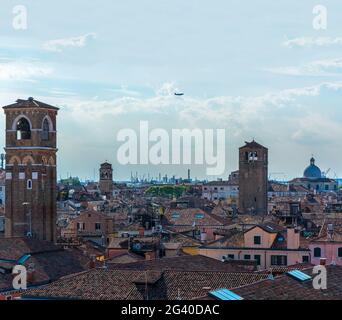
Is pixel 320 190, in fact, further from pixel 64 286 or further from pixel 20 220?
pixel 64 286

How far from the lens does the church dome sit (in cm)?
14911

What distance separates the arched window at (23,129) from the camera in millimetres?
39969

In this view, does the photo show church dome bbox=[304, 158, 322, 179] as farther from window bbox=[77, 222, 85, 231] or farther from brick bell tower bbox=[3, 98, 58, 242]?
brick bell tower bbox=[3, 98, 58, 242]

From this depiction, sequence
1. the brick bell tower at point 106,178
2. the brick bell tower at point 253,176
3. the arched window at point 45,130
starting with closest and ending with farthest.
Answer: the arched window at point 45,130
the brick bell tower at point 253,176
the brick bell tower at point 106,178

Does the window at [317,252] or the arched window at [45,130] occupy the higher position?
the arched window at [45,130]

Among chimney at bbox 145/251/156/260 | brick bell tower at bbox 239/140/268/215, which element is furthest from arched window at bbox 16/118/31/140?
brick bell tower at bbox 239/140/268/215

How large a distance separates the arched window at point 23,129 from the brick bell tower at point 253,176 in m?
41.0

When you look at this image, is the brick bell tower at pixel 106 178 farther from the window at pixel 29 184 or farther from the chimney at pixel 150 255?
the chimney at pixel 150 255

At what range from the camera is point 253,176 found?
79625 millimetres

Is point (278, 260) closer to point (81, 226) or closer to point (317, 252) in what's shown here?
point (317, 252)

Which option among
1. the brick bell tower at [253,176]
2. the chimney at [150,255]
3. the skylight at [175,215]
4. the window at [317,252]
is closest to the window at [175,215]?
the skylight at [175,215]

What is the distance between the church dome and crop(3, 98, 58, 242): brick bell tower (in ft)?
364
